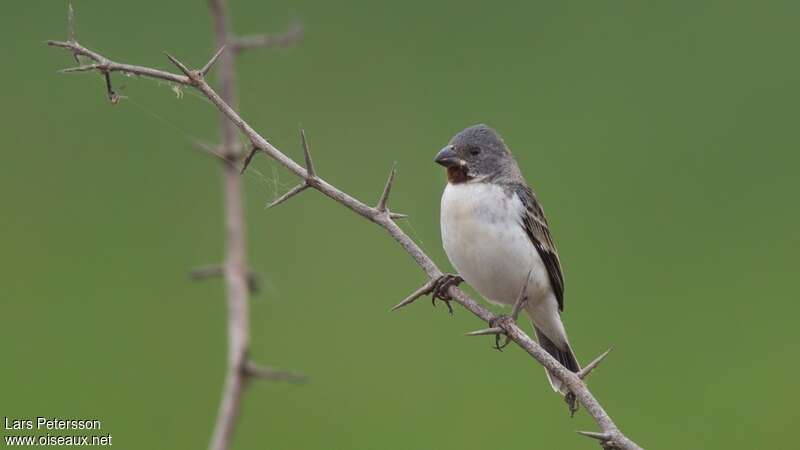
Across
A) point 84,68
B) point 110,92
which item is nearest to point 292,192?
point 110,92

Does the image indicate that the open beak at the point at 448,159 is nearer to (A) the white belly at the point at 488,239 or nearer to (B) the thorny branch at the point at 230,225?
(A) the white belly at the point at 488,239

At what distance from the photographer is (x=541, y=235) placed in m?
5.11

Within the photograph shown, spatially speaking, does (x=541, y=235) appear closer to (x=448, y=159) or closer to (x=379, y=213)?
(x=448, y=159)

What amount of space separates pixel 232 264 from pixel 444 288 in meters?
0.72

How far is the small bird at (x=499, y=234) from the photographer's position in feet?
16.0

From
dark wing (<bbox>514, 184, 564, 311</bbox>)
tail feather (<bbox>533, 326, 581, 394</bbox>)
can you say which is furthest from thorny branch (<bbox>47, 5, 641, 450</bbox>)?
tail feather (<bbox>533, 326, 581, 394</bbox>)

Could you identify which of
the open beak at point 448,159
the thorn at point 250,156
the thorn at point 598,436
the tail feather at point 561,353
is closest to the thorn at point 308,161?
the thorn at point 250,156

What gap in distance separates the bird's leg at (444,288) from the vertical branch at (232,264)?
626 millimetres


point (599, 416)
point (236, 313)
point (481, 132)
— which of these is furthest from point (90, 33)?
point (599, 416)

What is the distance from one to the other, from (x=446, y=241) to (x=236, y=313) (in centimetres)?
161

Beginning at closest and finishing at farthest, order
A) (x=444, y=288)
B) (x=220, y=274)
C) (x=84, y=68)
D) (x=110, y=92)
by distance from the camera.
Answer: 1. (x=84, y=68)
2. (x=110, y=92)
3. (x=444, y=288)
4. (x=220, y=274)

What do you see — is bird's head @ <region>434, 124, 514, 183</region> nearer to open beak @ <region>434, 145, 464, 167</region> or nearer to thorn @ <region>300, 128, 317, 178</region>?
open beak @ <region>434, 145, 464, 167</region>

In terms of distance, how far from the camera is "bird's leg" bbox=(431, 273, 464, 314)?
336cm

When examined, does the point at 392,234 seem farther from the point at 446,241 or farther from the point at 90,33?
the point at 90,33
